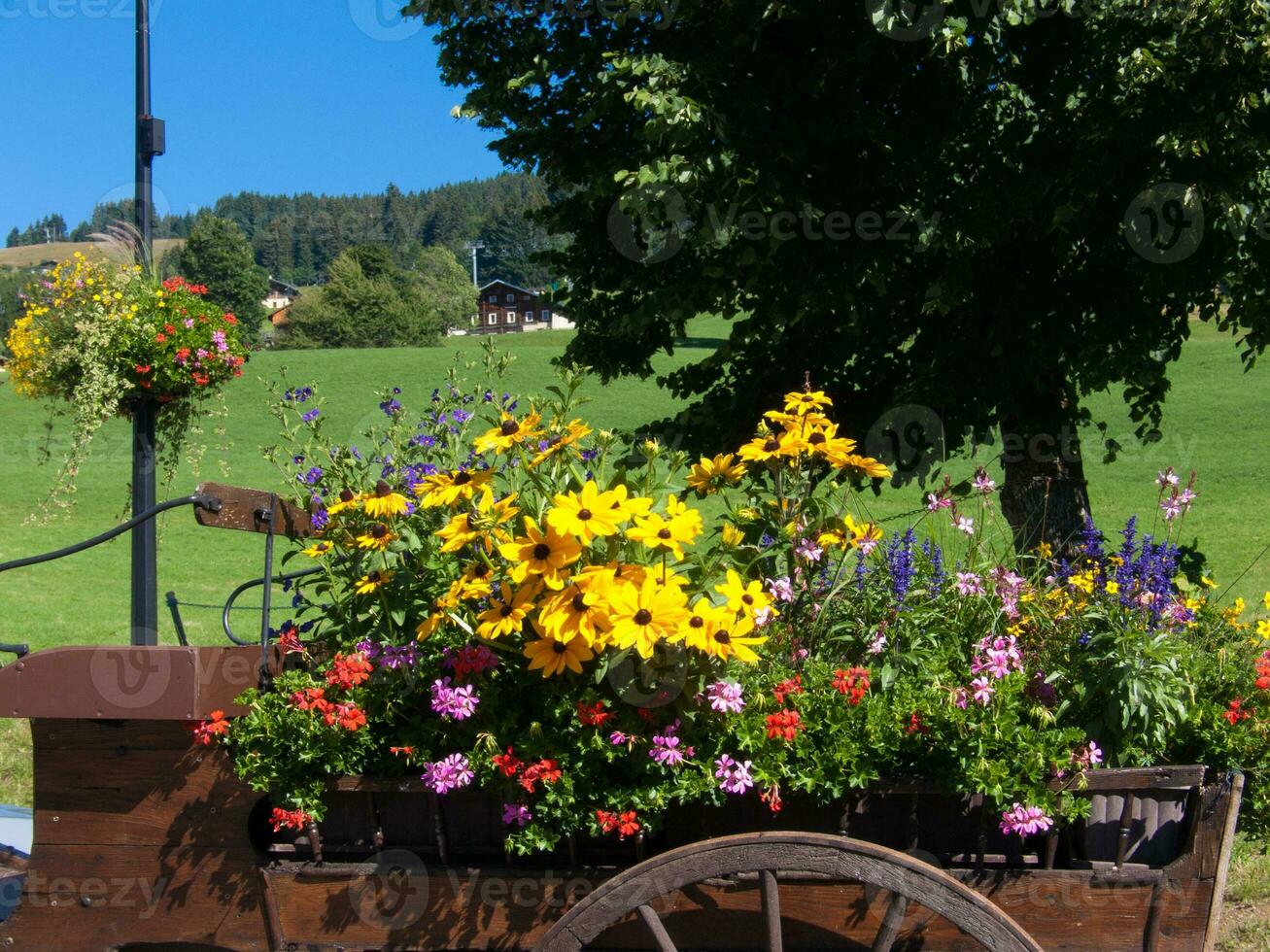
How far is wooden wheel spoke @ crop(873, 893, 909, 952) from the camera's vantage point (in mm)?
2191

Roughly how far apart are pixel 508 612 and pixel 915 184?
4404 millimetres

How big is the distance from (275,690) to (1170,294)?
5.51m

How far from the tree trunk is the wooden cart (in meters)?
4.34

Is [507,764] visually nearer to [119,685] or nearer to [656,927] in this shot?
[656,927]

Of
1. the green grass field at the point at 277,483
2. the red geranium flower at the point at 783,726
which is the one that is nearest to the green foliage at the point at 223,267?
the green grass field at the point at 277,483

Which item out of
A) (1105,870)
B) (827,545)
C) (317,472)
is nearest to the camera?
(1105,870)

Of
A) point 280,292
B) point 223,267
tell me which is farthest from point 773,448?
point 280,292

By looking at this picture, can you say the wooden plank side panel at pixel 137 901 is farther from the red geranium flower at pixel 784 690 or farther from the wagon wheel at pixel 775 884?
the red geranium flower at pixel 784 690

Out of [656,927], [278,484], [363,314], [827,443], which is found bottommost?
[278,484]

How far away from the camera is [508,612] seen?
232 centimetres

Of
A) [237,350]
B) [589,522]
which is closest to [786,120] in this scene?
[237,350]

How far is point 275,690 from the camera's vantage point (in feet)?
8.37

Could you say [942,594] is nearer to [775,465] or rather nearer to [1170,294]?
[775,465]

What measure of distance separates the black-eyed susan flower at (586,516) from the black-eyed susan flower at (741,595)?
26cm
